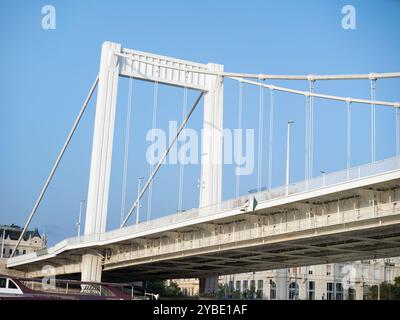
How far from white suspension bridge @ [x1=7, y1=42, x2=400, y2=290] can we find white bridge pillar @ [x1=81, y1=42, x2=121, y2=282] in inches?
1.2

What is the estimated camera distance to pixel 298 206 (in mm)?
15312

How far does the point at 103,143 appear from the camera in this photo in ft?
71.3

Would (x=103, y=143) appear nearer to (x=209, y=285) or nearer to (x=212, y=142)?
(x=212, y=142)

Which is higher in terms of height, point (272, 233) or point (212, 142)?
point (212, 142)

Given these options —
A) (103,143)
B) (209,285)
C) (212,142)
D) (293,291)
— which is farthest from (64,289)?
(209,285)

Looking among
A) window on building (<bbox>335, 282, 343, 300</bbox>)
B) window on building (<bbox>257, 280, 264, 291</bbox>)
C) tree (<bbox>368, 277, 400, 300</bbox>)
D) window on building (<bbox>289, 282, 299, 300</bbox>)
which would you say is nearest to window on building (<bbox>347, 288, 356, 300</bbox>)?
window on building (<bbox>335, 282, 343, 300</bbox>)

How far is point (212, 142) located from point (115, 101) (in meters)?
3.62

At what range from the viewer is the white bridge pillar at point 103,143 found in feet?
70.9
